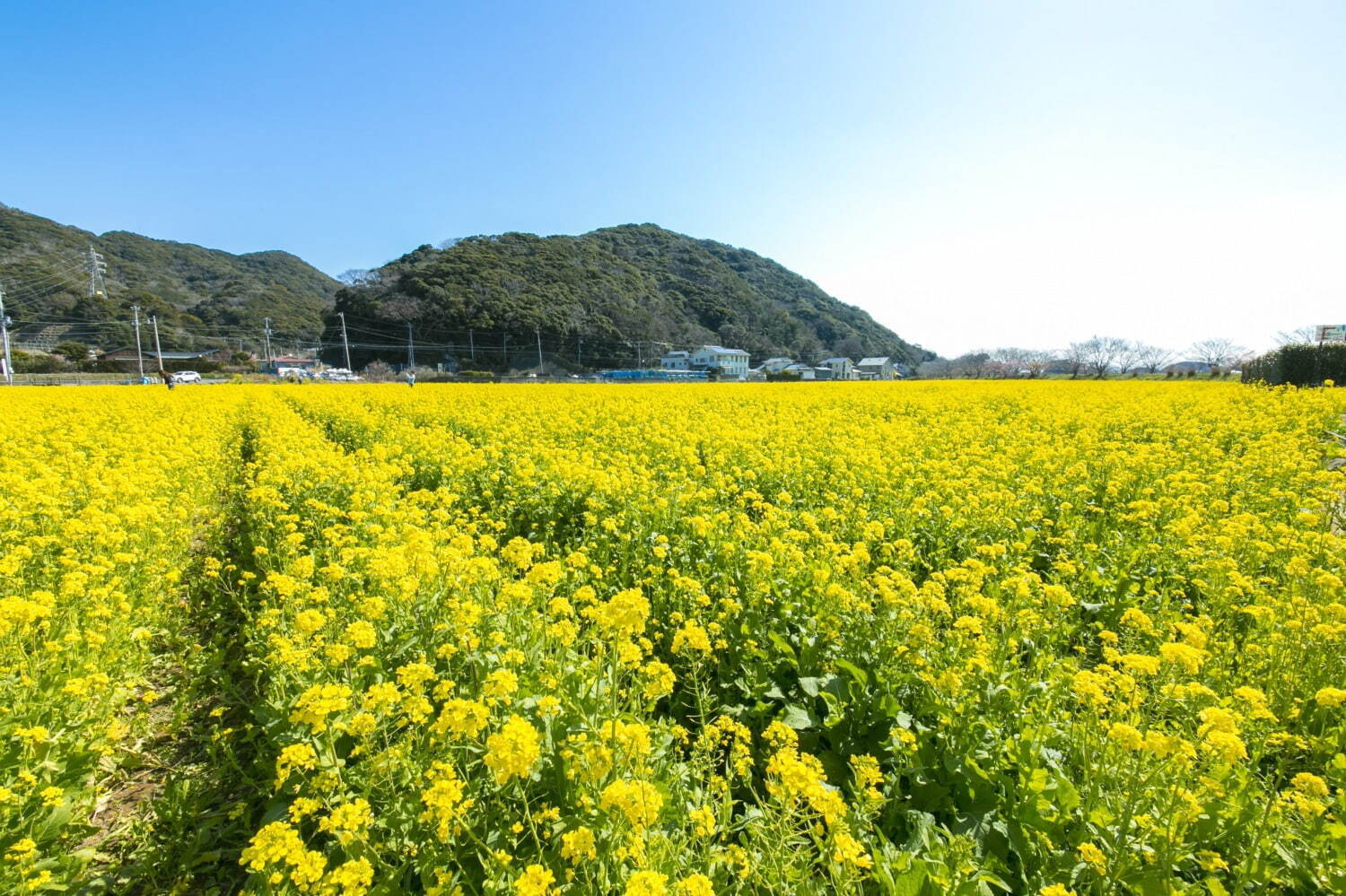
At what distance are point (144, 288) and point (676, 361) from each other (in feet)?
292

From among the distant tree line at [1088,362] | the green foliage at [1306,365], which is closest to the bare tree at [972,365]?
the distant tree line at [1088,362]

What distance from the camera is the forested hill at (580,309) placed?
7181 cm

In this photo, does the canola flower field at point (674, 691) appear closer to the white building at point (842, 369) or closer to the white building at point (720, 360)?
the white building at point (720, 360)

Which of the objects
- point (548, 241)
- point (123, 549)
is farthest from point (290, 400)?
point (548, 241)

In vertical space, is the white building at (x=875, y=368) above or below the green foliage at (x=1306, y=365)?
above

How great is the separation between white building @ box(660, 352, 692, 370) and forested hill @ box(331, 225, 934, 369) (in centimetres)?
203

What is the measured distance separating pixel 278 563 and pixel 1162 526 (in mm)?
8947

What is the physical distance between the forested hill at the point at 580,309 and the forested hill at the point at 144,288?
17058mm

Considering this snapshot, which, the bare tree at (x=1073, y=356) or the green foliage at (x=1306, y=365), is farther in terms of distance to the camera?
the bare tree at (x=1073, y=356)

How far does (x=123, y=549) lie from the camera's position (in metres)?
5.16

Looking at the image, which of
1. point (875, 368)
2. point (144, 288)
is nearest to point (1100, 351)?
point (875, 368)

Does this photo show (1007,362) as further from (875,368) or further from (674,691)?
(674,691)

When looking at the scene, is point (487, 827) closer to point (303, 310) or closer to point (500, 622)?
point (500, 622)

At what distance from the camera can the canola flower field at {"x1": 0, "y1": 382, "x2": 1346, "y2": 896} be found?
2.04 m
